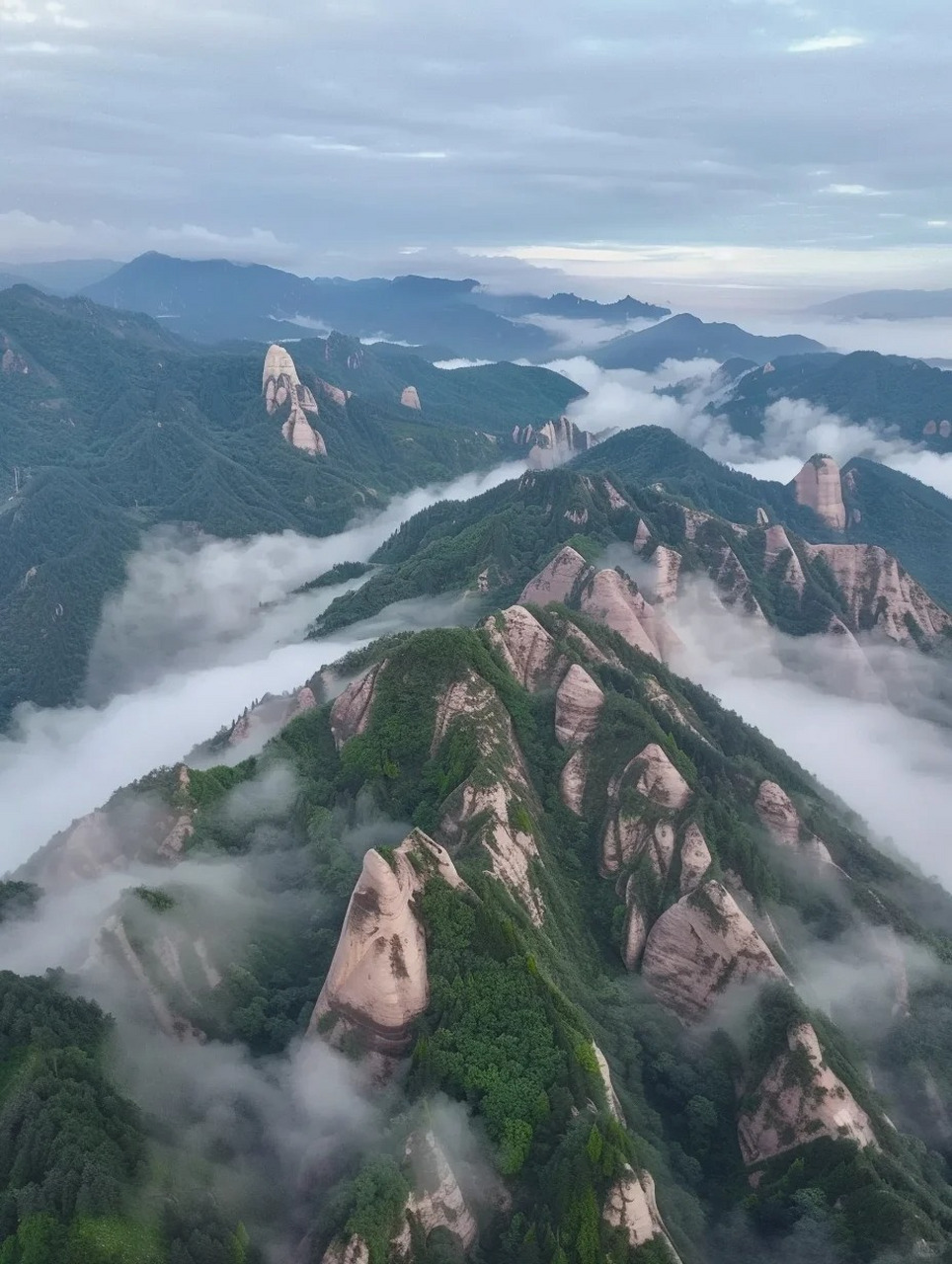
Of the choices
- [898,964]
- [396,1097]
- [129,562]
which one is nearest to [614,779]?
[898,964]

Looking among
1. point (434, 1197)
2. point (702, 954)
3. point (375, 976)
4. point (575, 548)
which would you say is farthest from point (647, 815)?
point (575, 548)

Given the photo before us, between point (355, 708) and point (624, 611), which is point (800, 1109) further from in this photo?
point (624, 611)

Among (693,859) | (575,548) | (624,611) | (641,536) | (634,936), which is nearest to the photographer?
(634,936)

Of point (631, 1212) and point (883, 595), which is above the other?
point (883, 595)

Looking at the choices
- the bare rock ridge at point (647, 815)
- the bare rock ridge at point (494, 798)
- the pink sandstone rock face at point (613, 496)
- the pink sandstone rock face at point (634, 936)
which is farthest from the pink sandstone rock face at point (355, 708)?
the pink sandstone rock face at point (613, 496)

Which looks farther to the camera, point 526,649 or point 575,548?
point 575,548

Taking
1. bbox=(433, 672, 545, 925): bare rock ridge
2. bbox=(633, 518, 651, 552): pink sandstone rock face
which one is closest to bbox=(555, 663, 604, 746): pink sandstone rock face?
bbox=(433, 672, 545, 925): bare rock ridge

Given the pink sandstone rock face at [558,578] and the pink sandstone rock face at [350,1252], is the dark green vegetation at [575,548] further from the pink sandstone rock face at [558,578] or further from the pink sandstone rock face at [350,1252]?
the pink sandstone rock face at [350,1252]
